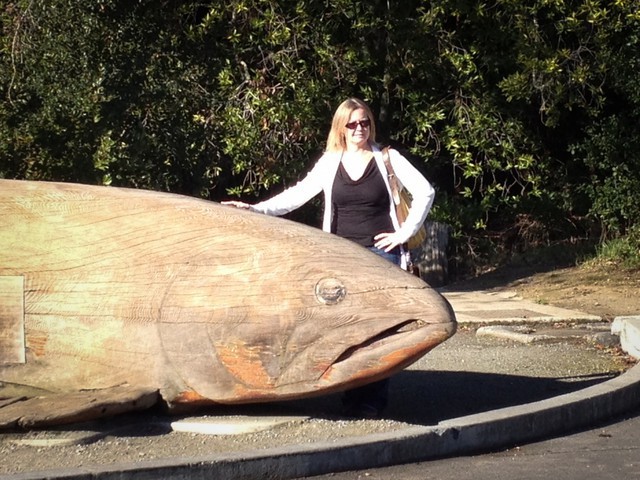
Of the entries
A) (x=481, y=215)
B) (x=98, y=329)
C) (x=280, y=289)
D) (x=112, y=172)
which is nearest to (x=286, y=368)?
(x=280, y=289)

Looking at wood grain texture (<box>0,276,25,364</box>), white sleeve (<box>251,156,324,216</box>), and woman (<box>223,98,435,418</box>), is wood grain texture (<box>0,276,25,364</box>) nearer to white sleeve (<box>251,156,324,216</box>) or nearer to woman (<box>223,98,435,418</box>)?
woman (<box>223,98,435,418</box>)

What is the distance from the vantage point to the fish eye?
5.37 m

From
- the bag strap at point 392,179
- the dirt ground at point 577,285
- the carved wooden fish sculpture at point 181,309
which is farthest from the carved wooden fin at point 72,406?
the dirt ground at point 577,285

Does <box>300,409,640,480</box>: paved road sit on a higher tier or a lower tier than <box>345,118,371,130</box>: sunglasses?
lower

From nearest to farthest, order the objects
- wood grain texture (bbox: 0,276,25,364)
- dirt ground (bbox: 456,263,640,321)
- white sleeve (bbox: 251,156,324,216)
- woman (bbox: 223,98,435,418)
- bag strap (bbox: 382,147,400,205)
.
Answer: wood grain texture (bbox: 0,276,25,364)
woman (bbox: 223,98,435,418)
bag strap (bbox: 382,147,400,205)
white sleeve (bbox: 251,156,324,216)
dirt ground (bbox: 456,263,640,321)

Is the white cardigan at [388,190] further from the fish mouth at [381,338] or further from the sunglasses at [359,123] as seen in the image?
the fish mouth at [381,338]

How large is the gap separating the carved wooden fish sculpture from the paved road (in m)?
0.48

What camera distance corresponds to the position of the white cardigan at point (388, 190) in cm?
596

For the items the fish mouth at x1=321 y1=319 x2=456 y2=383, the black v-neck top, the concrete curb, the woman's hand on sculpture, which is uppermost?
the black v-neck top

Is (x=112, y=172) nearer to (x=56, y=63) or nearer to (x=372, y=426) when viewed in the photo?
(x=56, y=63)

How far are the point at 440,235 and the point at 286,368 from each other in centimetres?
847

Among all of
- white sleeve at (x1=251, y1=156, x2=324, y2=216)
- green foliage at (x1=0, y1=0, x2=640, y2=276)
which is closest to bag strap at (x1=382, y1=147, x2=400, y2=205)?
white sleeve at (x1=251, y1=156, x2=324, y2=216)

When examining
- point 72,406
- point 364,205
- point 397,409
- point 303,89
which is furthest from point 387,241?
point 303,89

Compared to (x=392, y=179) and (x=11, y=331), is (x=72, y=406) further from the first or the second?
(x=392, y=179)
